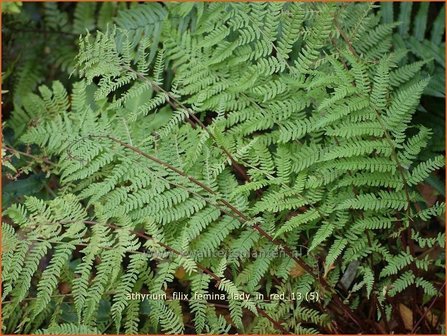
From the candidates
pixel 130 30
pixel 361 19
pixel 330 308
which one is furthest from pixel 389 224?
pixel 130 30

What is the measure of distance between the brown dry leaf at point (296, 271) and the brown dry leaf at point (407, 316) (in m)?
0.49

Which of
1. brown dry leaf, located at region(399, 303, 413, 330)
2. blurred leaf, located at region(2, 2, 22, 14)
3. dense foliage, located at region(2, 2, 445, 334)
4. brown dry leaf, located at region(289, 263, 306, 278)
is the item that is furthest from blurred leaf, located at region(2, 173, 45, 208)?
brown dry leaf, located at region(399, 303, 413, 330)

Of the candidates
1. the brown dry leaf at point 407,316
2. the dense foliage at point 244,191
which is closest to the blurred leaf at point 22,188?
the dense foliage at point 244,191

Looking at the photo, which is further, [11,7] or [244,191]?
[11,7]

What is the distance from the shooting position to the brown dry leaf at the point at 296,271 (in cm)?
237

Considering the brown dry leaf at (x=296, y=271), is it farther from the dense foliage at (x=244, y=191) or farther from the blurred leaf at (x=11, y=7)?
the blurred leaf at (x=11, y=7)

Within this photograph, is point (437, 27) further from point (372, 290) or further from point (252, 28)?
point (372, 290)

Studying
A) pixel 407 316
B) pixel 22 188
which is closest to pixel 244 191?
pixel 407 316

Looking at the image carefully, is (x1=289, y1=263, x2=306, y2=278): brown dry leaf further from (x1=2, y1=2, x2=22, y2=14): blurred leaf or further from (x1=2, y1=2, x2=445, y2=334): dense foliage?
(x1=2, y1=2, x2=22, y2=14): blurred leaf

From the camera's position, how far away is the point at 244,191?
7.66 ft

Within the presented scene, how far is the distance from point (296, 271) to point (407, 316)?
55 cm

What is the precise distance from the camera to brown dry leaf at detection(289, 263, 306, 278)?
237 centimetres

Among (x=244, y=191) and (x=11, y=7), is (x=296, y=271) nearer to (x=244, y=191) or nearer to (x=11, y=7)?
(x=244, y=191)

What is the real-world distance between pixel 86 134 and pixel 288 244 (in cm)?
104
